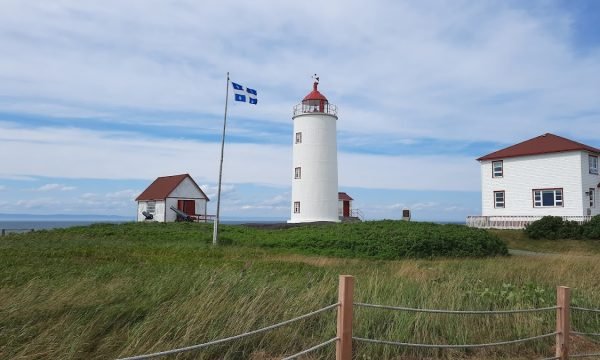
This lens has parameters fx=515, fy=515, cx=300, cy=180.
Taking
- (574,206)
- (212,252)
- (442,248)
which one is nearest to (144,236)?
(212,252)

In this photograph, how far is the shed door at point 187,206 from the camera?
44438 mm

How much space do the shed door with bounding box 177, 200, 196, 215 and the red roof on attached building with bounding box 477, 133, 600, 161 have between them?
79.0 feet

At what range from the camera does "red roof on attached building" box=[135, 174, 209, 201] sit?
145ft

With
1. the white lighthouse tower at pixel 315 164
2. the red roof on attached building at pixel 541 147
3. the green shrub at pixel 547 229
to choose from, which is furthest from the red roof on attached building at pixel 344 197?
the green shrub at pixel 547 229

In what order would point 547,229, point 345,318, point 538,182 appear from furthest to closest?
point 538,182 < point 547,229 < point 345,318

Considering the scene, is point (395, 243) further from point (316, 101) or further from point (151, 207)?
point (151, 207)

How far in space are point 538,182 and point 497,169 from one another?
318cm

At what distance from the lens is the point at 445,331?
695cm

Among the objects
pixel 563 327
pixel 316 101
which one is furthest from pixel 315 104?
pixel 563 327

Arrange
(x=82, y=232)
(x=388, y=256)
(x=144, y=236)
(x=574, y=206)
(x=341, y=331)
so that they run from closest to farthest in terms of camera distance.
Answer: (x=341, y=331) → (x=388, y=256) → (x=144, y=236) → (x=82, y=232) → (x=574, y=206)

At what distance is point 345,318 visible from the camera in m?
5.00

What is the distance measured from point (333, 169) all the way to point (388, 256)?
17554 millimetres

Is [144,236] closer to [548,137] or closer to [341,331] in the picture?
[341,331]

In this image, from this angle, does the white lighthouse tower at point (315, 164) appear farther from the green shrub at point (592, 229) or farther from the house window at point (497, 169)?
the green shrub at point (592, 229)
